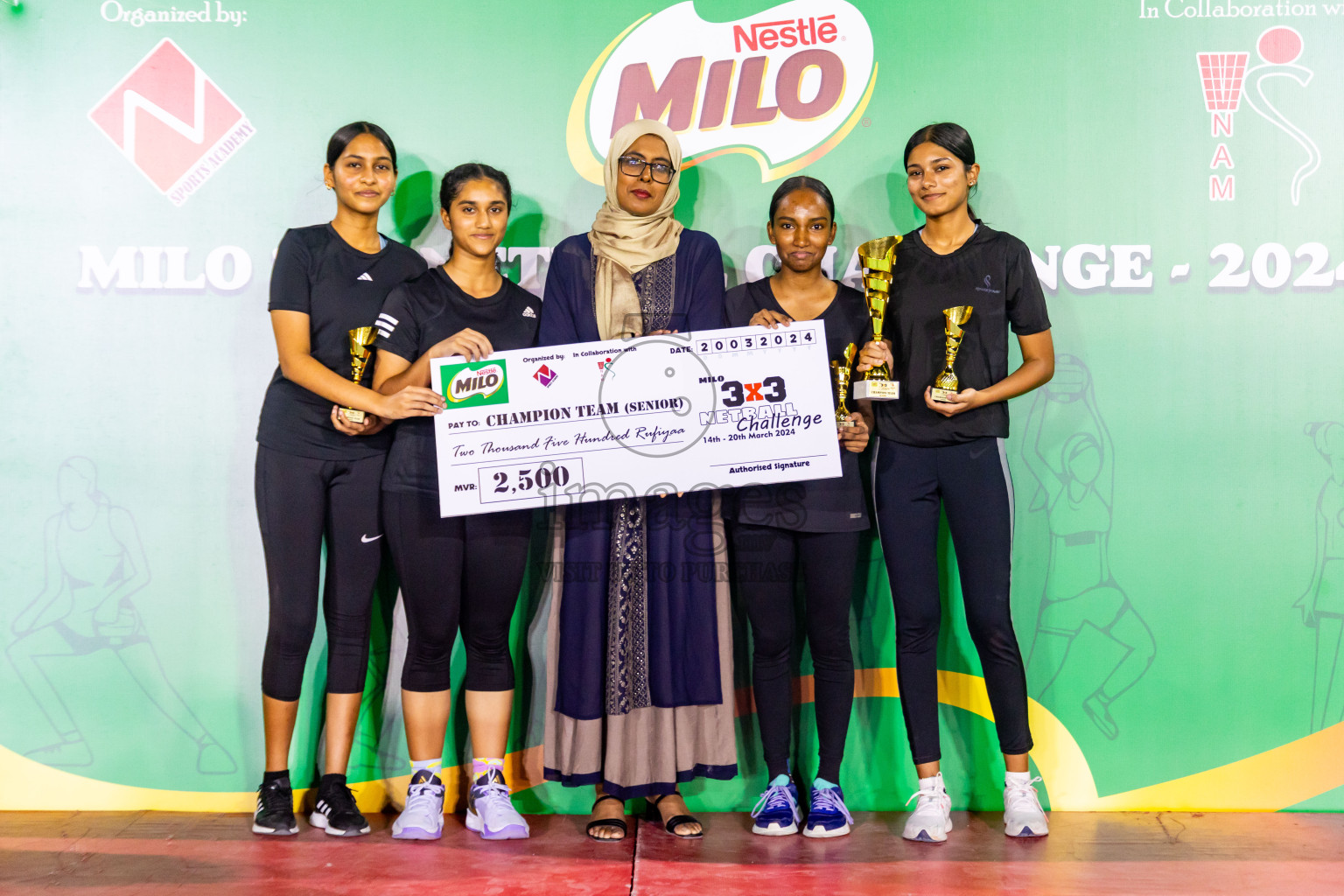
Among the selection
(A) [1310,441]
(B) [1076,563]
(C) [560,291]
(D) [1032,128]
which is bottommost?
(B) [1076,563]

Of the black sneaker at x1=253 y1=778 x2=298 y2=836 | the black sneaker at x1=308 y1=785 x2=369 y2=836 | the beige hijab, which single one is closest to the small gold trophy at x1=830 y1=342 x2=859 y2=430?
the beige hijab

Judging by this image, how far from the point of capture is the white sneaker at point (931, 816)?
2.75 m

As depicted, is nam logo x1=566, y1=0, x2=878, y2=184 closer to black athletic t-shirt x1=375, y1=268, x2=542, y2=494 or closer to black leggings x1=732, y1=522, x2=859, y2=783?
black athletic t-shirt x1=375, y1=268, x2=542, y2=494

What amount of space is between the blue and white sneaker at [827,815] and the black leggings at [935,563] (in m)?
0.25

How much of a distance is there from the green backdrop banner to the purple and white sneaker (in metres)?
0.23

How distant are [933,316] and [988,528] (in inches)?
23.6

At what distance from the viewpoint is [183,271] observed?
308 centimetres

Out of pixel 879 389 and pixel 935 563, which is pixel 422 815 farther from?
pixel 879 389

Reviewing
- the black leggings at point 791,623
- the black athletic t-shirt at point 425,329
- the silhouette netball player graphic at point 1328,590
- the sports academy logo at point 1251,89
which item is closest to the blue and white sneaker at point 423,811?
the black athletic t-shirt at point 425,329

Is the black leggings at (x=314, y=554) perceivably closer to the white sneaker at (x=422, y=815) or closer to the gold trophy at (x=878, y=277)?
the white sneaker at (x=422, y=815)

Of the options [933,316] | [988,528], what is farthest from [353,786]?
[933,316]

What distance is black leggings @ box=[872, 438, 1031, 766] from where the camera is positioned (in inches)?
107

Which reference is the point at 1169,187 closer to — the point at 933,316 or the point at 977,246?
the point at 977,246

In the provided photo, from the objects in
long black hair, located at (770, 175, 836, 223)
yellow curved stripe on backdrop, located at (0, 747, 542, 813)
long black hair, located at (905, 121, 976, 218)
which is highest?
long black hair, located at (905, 121, 976, 218)
